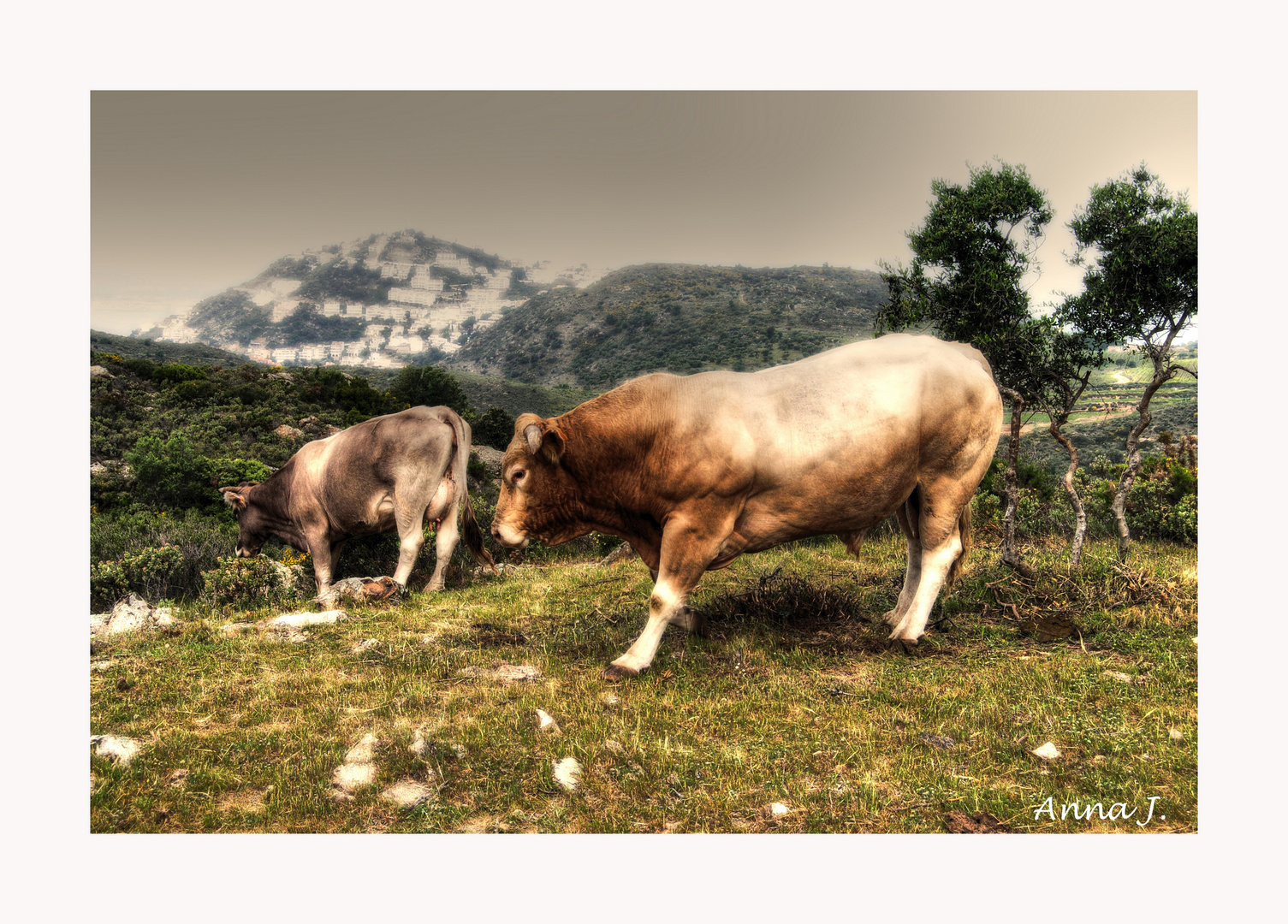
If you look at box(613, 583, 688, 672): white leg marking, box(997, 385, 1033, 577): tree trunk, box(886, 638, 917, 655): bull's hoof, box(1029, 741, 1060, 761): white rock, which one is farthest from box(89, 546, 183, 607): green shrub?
box(997, 385, 1033, 577): tree trunk

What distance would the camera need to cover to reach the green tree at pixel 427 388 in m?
25.9

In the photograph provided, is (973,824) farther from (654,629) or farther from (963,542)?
(963,542)

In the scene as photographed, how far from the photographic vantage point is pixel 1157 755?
4.18m

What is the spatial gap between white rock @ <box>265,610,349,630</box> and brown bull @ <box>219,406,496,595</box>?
5.47 ft

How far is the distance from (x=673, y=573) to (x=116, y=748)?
3770 millimetres

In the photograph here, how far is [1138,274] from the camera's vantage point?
7.96 metres

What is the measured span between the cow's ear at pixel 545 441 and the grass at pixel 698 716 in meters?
1.78

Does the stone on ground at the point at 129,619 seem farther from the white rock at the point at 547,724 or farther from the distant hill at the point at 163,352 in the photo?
the distant hill at the point at 163,352

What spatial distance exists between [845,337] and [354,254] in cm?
2279

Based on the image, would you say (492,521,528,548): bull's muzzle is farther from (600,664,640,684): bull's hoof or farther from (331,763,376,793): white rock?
(331,763,376,793): white rock

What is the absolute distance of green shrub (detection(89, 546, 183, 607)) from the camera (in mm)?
8641

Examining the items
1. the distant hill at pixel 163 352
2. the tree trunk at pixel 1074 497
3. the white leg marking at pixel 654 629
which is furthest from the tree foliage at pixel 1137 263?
the distant hill at pixel 163 352

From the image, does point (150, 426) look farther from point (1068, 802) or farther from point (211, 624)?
point (1068, 802)

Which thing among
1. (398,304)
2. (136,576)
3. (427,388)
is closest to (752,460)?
(136,576)
